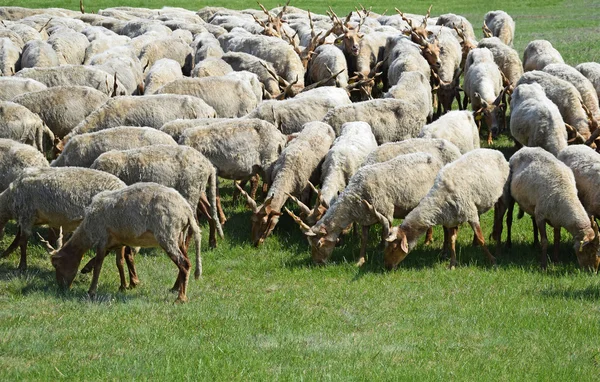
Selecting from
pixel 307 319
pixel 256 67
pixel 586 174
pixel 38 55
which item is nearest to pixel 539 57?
pixel 256 67

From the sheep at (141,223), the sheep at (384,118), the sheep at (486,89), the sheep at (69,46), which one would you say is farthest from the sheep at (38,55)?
the sheep at (141,223)

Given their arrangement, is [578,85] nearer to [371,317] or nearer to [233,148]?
[233,148]

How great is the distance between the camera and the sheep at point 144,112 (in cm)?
1639

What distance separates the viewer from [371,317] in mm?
11180

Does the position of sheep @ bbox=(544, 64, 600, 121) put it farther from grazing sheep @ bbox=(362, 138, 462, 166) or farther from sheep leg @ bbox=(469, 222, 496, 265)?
sheep leg @ bbox=(469, 222, 496, 265)

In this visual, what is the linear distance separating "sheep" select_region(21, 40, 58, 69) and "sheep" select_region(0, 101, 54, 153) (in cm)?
638

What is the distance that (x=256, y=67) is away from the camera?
22.1 metres

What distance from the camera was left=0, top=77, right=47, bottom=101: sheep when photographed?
18.6m

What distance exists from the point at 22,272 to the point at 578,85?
41.6 feet

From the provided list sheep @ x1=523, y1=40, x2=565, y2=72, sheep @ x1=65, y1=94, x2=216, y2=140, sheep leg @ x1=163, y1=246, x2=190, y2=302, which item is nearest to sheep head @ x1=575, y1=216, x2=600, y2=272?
sheep leg @ x1=163, y1=246, x2=190, y2=302

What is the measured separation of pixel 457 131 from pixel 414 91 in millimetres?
2775

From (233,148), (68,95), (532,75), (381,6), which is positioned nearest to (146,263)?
(233,148)

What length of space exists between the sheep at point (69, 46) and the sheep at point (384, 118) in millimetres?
9613

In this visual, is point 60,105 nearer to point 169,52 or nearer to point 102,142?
point 102,142
